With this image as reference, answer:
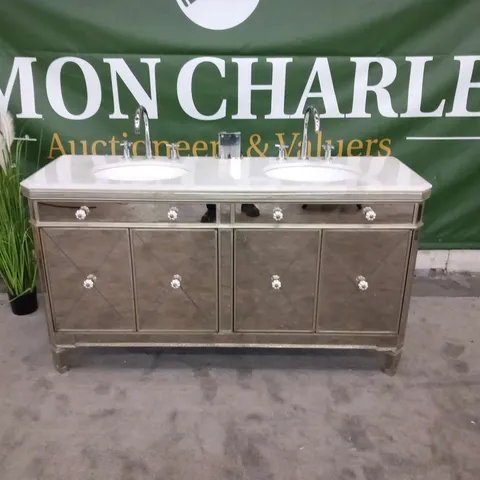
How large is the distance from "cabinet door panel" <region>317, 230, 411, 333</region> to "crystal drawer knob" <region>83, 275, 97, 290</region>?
83 cm

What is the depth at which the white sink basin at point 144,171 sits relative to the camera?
1.98 m

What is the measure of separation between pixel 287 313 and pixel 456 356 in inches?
31.1

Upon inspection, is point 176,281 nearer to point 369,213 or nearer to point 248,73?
point 369,213

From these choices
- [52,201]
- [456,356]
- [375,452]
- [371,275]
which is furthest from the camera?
[456,356]

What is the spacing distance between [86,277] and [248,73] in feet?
3.77

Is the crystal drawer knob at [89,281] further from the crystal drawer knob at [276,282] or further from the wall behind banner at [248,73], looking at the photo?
the wall behind banner at [248,73]

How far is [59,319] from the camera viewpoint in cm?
181

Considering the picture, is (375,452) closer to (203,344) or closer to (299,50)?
(203,344)

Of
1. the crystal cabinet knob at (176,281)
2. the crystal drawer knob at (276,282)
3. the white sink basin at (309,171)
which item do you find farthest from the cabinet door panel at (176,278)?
the white sink basin at (309,171)

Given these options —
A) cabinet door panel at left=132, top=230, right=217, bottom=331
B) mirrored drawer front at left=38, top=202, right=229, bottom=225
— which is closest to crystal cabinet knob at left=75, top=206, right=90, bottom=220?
mirrored drawer front at left=38, top=202, right=229, bottom=225

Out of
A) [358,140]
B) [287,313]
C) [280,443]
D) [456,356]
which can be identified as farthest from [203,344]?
[358,140]

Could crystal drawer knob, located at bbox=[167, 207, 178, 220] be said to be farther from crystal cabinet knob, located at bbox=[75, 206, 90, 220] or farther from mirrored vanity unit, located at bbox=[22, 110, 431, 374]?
crystal cabinet knob, located at bbox=[75, 206, 90, 220]

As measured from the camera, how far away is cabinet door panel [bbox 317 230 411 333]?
170cm

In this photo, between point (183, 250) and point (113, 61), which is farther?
point (113, 61)
